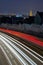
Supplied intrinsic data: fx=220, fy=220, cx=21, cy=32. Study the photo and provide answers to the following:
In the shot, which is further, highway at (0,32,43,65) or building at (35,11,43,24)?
building at (35,11,43,24)

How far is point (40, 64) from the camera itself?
12883 millimetres

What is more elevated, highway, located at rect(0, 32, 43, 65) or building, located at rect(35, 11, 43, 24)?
highway, located at rect(0, 32, 43, 65)

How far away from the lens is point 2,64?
13.1 metres

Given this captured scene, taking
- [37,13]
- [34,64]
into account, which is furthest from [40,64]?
[37,13]

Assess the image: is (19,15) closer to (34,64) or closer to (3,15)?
(3,15)

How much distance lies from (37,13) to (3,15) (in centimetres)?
4375

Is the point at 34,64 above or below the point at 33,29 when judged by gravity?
above

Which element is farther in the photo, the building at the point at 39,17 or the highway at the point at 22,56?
the building at the point at 39,17

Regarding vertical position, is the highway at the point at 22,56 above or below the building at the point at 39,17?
above

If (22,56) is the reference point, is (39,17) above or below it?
below

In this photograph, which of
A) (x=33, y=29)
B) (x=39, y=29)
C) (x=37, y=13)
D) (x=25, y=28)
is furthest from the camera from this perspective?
(x=37, y=13)

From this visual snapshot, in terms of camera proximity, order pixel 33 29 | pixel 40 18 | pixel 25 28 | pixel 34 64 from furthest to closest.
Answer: pixel 40 18
pixel 25 28
pixel 33 29
pixel 34 64

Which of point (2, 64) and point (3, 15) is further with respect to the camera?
point (3, 15)

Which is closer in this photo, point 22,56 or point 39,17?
point 22,56
